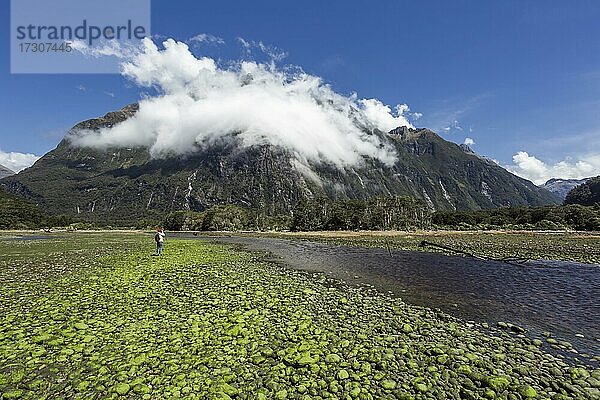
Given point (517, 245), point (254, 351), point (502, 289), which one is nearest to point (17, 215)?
point (254, 351)

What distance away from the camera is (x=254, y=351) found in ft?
38.9

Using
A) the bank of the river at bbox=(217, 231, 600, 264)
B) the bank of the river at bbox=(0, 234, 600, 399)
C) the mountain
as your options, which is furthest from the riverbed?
the mountain

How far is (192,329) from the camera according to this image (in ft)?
45.0

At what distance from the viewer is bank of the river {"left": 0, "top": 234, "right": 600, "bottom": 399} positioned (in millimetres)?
9375

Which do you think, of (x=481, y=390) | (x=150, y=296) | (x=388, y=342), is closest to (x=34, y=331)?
(x=150, y=296)

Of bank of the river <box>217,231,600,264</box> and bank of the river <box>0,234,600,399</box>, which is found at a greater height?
bank of the river <box>0,234,600,399</box>

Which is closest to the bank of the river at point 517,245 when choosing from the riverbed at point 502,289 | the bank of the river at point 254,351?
the riverbed at point 502,289

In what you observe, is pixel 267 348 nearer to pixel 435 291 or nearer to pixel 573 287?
pixel 435 291

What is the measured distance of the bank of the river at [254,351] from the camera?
938cm

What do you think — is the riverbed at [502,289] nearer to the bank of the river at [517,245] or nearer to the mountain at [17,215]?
the bank of the river at [517,245]

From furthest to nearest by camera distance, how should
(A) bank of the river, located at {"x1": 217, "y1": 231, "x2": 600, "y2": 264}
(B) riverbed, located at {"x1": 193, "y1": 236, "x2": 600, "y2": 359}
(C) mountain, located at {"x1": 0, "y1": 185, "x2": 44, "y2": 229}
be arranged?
1. (C) mountain, located at {"x1": 0, "y1": 185, "x2": 44, "y2": 229}
2. (A) bank of the river, located at {"x1": 217, "y1": 231, "x2": 600, "y2": 264}
3. (B) riverbed, located at {"x1": 193, "y1": 236, "x2": 600, "y2": 359}

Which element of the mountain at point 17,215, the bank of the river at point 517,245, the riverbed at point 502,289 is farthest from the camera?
the mountain at point 17,215

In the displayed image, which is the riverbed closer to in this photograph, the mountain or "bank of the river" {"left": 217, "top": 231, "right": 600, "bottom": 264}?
"bank of the river" {"left": 217, "top": 231, "right": 600, "bottom": 264}

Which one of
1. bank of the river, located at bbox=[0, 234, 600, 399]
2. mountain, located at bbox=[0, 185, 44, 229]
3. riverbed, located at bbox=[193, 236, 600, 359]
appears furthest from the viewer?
mountain, located at bbox=[0, 185, 44, 229]
